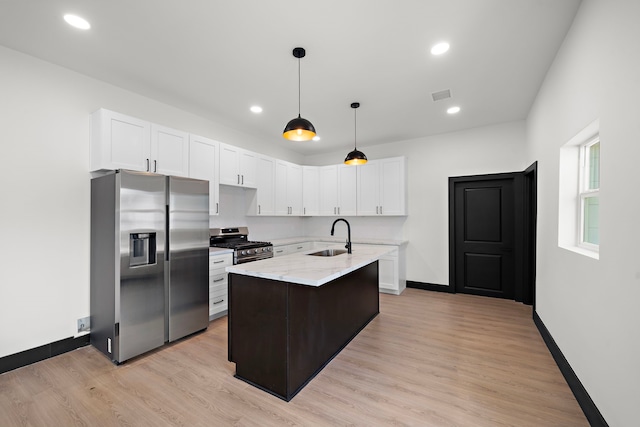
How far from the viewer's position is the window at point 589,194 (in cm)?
226

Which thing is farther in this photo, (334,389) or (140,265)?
(140,265)

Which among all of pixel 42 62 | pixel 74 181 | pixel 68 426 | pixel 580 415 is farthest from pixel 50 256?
pixel 580 415

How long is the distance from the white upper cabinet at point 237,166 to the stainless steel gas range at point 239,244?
2.66 feet

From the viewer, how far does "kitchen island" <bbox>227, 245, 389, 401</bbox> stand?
2.13 m

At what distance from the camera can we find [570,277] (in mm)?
2334

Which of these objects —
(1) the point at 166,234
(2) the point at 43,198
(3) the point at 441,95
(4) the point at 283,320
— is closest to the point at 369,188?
(3) the point at 441,95

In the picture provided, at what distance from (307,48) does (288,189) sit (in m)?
3.25

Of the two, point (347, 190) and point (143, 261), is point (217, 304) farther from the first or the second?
point (347, 190)

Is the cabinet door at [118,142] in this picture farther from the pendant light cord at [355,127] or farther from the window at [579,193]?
the window at [579,193]

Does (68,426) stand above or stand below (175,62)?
below

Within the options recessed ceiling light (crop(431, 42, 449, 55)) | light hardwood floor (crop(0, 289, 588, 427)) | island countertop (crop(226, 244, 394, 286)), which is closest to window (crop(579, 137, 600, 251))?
light hardwood floor (crop(0, 289, 588, 427))

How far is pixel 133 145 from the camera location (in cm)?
309

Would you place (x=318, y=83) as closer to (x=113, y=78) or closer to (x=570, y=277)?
(x=113, y=78)

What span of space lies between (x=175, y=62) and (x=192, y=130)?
1.44 m
